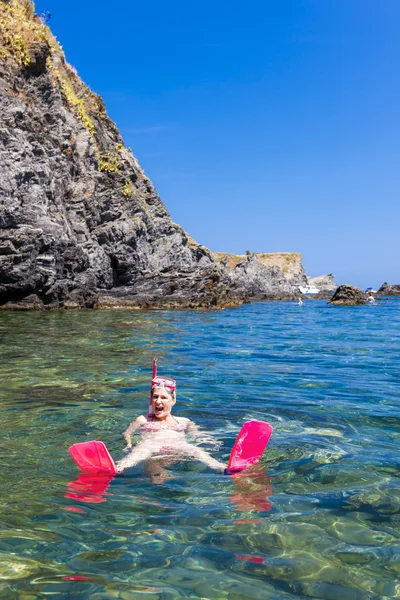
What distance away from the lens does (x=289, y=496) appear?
5156 mm

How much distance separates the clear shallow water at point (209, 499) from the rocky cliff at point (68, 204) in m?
21.7

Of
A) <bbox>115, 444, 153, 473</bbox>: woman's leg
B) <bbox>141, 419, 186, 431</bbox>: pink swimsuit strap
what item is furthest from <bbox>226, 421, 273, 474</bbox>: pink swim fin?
<bbox>141, 419, 186, 431</bbox>: pink swimsuit strap

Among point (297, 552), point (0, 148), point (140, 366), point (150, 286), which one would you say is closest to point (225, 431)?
point (297, 552)

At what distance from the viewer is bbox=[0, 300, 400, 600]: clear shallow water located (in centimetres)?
360

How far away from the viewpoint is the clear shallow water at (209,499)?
3.60 metres

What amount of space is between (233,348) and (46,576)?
1474cm

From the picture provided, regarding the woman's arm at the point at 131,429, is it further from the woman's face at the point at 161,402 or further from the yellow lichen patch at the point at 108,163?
the yellow lichen patch at the point at 108,163

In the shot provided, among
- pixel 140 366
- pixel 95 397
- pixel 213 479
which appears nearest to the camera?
pixel 213 479

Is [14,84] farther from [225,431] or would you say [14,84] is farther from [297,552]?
[297,552]

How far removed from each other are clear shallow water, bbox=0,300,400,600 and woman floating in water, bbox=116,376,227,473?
6.4 inches

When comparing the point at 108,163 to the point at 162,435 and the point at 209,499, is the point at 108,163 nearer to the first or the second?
the point at 162,435

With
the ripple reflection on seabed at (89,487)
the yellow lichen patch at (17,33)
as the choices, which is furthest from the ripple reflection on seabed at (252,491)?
the yellow lichen patch at (17,33)

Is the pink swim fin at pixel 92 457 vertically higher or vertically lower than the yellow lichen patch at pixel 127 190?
lower

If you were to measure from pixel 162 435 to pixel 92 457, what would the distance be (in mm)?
1403
